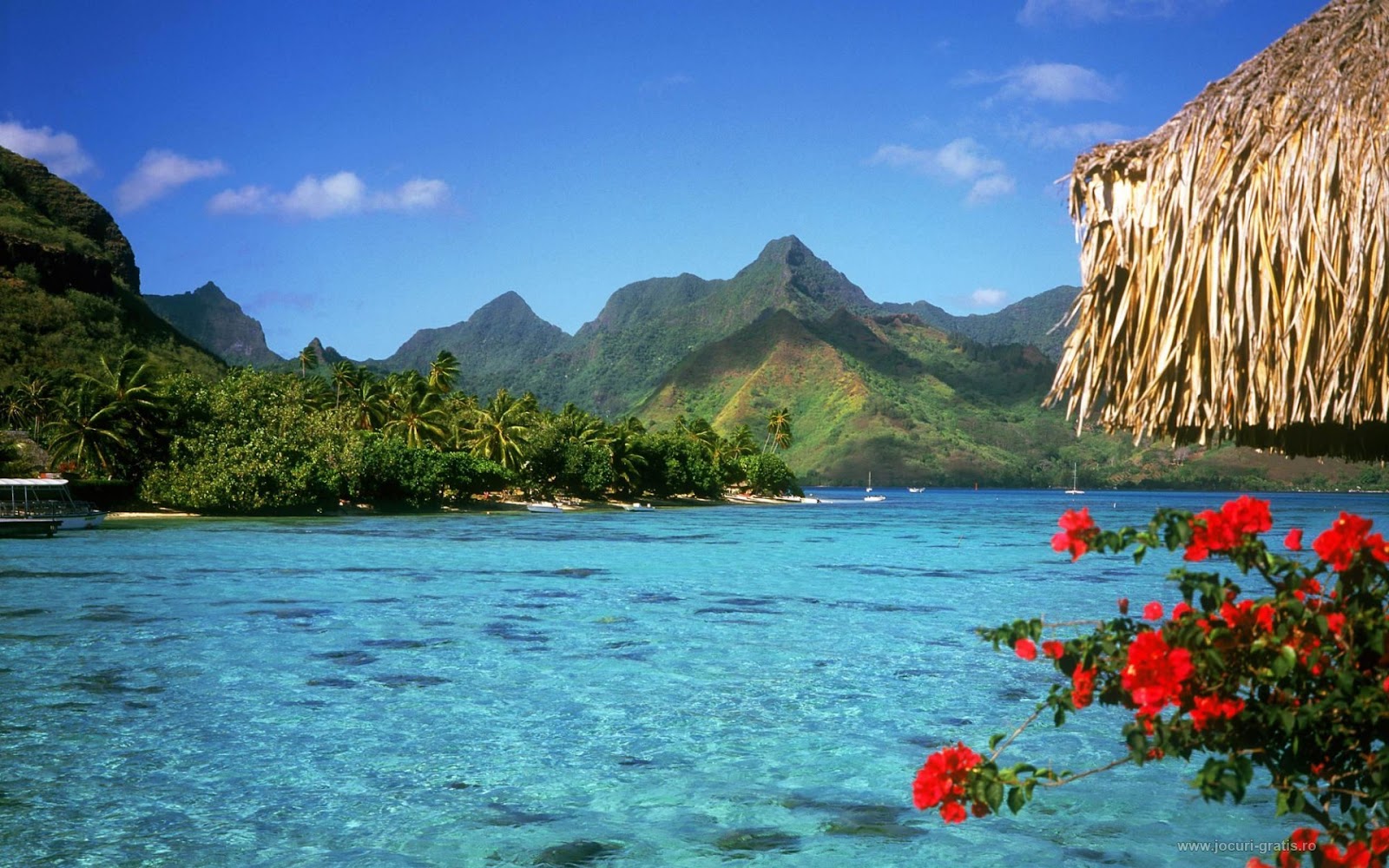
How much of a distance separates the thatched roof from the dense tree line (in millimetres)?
53539

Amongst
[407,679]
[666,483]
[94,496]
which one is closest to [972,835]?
[407,679]

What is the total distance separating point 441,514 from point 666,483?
3298 cm

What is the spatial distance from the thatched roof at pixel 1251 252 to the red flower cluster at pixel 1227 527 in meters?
1.68

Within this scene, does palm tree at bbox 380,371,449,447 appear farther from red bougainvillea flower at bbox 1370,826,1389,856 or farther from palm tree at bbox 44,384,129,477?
red bougainvillea flower at bbox 1370,826,1389,856

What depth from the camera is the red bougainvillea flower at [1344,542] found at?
10.2 ft

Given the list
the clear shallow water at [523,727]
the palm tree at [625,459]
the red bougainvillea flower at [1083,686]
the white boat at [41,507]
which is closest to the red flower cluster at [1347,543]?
the red bougainvillea flower at [1083,686]

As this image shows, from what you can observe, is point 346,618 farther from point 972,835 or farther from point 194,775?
point 972,835

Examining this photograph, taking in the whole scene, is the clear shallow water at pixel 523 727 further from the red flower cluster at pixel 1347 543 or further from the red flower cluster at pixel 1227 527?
the red flower cluster at pixel 1347 543

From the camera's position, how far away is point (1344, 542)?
3.11 m

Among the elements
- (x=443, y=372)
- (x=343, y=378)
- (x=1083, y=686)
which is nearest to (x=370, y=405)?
(x=343, y=378)

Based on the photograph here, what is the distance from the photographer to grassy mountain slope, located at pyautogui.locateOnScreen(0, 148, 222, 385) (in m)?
77.4

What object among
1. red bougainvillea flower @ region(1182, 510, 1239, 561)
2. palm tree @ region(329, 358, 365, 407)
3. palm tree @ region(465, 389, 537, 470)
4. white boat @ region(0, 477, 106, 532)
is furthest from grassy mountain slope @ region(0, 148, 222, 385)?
red bougainvillea flower @ region(1182, 510, 1239, 561)

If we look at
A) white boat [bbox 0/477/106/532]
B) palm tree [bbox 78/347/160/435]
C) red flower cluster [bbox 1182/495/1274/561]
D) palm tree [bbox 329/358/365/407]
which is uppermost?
palm tree [bbox 329/358/365/407]

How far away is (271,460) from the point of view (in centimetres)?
5581
